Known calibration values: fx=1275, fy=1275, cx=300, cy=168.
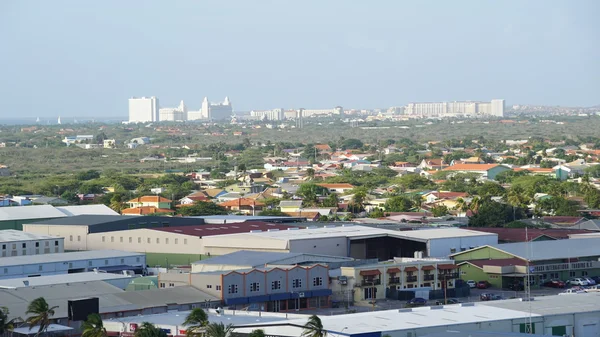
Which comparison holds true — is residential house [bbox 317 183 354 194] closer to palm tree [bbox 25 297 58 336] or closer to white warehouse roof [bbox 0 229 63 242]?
white warehouse roof [bbox 0 229 63 242]

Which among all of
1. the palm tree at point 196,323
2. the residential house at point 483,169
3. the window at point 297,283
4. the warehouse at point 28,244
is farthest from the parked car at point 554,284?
the residential house at point 483,169

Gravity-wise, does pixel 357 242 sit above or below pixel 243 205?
above

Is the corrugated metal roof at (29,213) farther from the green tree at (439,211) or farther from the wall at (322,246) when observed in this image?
the green tree at (439,211)

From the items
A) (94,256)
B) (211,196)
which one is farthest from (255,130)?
(94,256)

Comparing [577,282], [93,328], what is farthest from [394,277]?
[93,328]

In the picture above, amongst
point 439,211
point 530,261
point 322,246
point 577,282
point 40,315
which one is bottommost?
point 439,211

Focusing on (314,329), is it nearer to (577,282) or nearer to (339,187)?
(577,282)

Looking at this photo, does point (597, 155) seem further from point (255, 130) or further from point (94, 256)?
point (255, 130)
